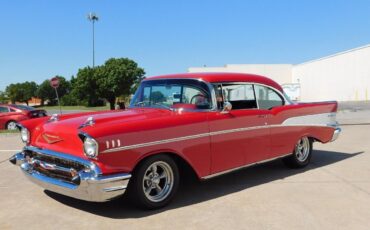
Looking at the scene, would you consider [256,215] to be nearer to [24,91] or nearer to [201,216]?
[201,216]

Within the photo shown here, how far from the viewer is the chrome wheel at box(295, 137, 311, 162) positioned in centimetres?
714

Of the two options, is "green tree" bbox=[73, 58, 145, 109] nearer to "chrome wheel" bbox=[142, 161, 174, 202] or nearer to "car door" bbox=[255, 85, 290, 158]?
"car door" bbox=[255, 85, 290, 158]

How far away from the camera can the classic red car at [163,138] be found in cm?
443

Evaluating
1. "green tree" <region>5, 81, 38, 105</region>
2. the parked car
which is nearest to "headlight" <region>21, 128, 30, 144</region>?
the parked car

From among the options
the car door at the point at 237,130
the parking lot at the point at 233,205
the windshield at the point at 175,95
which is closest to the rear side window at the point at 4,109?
the parking lot at the point at 233,205

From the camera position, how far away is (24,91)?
86.9 meters

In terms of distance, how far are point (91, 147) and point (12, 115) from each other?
49.5 feet

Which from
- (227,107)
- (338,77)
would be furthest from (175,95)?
(338,77)

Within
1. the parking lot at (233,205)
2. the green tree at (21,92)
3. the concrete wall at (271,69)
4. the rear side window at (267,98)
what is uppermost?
the concrete wall at (271,69)

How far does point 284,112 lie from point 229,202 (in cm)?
214

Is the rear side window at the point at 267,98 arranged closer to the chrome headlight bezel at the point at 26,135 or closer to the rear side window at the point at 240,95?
the rear side window at the point at 240,95

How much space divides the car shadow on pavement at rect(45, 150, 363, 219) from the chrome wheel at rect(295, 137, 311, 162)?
0.70 feet

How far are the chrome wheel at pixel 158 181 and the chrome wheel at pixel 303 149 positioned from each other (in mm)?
2992

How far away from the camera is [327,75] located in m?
50.8
